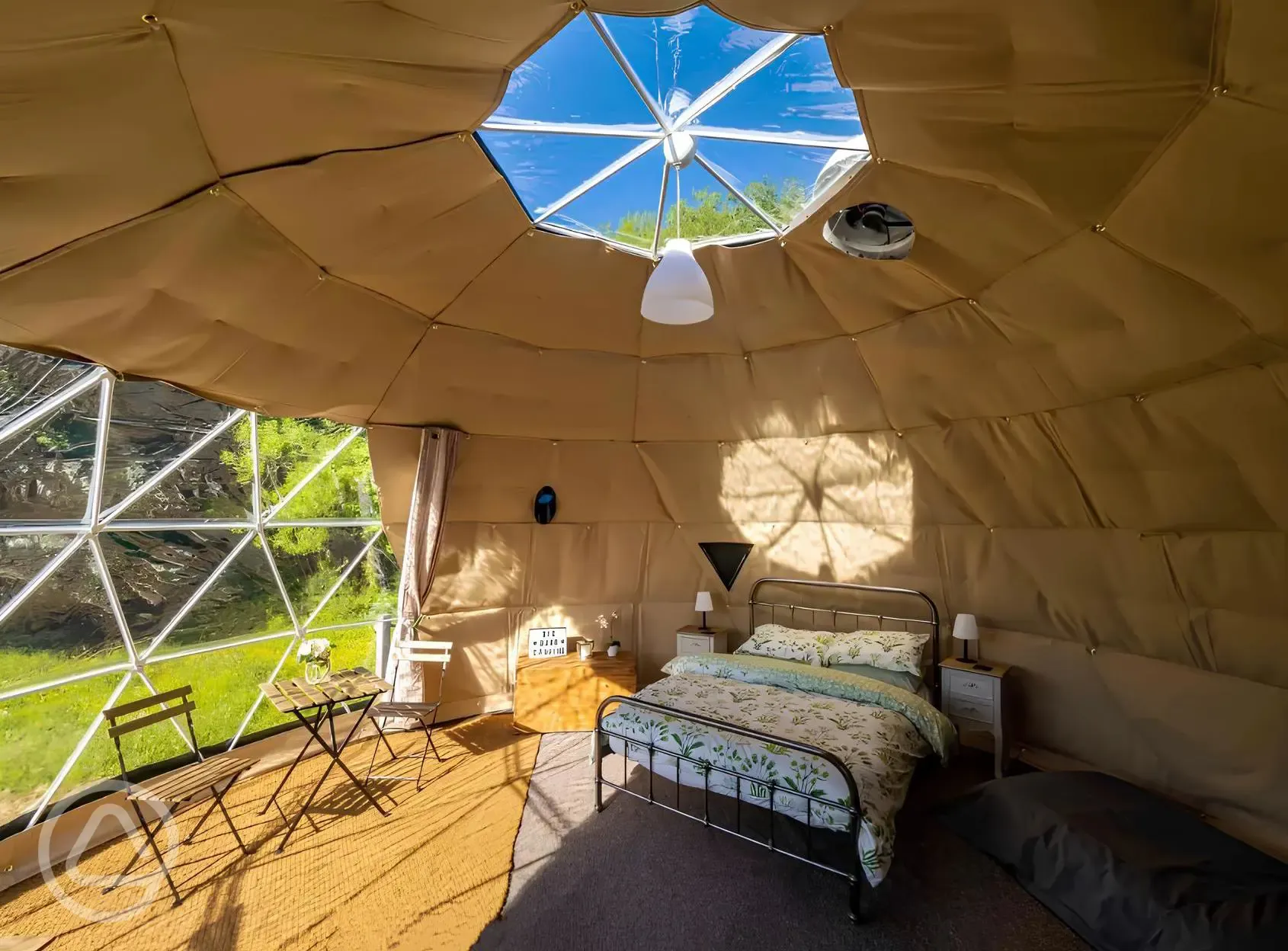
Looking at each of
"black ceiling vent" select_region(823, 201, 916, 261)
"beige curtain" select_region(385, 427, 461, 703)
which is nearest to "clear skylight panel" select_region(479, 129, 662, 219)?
"black ceiling vent" select_region(823, 201, 916, 261)

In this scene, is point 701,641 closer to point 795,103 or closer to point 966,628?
point 966,628

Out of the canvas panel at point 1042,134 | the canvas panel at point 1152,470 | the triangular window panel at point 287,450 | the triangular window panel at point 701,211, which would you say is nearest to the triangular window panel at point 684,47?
the triangular window panel at point 701,211

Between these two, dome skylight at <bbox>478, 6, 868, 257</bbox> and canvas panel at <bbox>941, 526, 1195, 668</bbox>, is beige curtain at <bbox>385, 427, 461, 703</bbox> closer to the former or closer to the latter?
dome skylight at <bbox>478, 6, 868, 257</bbox>

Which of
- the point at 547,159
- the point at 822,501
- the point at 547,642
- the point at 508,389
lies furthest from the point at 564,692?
the point at 547,159

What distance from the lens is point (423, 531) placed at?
18.6 feet

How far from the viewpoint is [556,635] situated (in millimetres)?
6316

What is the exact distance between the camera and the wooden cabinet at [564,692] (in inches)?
226

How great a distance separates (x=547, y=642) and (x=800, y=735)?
3.32 meters

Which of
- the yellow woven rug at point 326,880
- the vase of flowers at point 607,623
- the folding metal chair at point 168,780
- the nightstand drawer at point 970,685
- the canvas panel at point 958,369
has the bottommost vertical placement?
the yellow woven rug at point 326,880

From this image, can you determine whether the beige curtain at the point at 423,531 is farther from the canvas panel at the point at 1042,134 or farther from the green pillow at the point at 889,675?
the canvas panel at the point at 1042,134

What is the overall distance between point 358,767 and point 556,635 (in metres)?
2.15

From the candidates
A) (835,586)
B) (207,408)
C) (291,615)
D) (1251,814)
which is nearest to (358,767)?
(291,615)

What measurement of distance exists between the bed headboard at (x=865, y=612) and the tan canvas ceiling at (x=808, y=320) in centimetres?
17

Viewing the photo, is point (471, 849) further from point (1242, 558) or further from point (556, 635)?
point (1242, 558)
